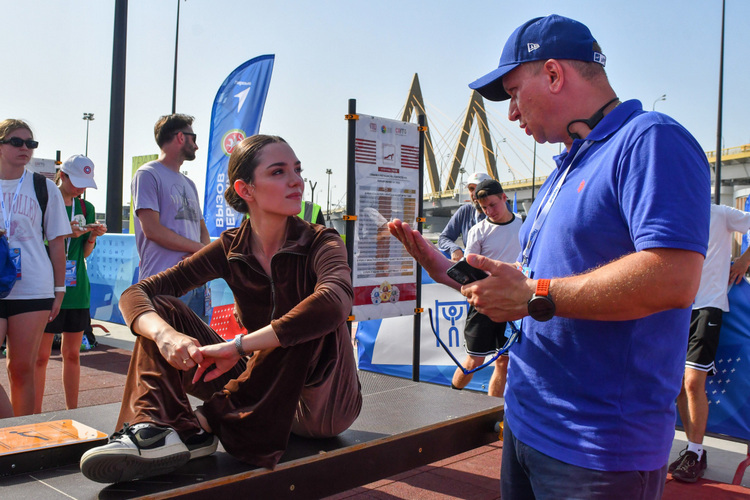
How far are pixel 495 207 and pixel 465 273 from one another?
410cm

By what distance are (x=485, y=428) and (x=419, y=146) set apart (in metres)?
2.76

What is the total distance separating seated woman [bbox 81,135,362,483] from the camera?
218cm

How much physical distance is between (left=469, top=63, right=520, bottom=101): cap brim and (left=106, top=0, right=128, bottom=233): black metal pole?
8421 millimetres

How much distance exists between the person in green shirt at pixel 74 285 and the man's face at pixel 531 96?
3916mm

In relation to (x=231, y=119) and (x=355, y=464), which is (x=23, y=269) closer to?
(x=355, y=464)

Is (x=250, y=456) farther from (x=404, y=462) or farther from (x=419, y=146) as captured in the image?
(x=419, y=146)

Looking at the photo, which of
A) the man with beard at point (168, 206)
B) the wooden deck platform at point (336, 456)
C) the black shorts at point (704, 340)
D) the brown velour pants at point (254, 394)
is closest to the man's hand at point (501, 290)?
the brown velour pants at point (254, 394)

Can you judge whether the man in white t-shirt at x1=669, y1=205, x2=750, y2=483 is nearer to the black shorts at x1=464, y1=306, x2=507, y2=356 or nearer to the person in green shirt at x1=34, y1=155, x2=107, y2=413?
the black shorts at x1=464, y1=306, x2=507, y2=356

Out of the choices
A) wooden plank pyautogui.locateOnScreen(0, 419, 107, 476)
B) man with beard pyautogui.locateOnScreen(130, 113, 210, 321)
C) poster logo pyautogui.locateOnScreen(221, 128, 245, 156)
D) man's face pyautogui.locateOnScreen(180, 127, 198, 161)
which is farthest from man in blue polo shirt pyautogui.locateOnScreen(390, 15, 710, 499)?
poster logo pyautogui.locateOnScreen(221, 128, 245, 156)

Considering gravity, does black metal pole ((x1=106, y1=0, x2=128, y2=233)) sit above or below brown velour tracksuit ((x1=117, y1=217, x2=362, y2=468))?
above

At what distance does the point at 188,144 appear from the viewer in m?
4.30

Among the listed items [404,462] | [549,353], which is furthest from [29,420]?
[549,353]

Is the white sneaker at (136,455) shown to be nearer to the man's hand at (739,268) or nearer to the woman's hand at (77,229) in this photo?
the woman's hand at (77,229)

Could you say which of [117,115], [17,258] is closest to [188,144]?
[17,258]
